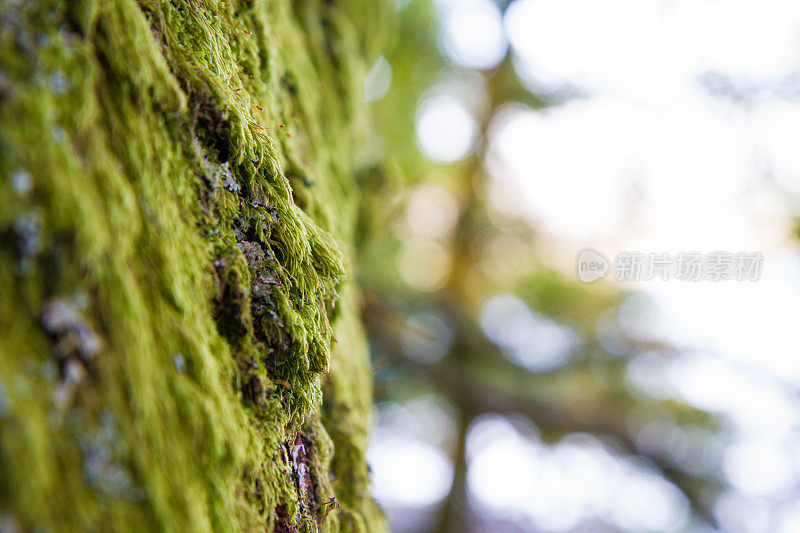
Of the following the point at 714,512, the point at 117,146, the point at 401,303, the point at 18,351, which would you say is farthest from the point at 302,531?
the point at 714,512

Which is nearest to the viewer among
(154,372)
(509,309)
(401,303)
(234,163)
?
(154,372)

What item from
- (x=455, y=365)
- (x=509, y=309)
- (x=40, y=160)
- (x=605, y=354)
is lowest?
(x=40, y=160)

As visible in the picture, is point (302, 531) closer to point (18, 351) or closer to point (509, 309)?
point (18, 351)

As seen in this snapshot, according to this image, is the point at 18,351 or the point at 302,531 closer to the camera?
the point at 18,351

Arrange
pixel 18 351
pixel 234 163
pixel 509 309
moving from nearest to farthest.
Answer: pixel 18 351 < pixel 234 163 < pixel 509 309

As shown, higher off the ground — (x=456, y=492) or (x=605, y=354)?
(x=605, y=354)

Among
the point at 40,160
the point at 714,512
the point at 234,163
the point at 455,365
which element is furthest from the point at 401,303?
the point at 40,160
